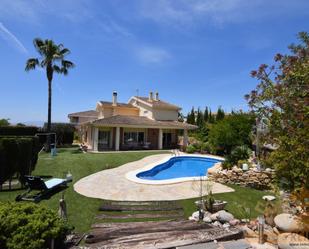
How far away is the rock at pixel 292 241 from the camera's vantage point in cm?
608

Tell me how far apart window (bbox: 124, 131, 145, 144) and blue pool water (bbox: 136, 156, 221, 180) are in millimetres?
9161

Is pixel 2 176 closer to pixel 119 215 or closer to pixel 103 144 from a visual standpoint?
pixel 119 215

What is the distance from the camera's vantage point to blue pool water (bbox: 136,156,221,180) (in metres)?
19.0

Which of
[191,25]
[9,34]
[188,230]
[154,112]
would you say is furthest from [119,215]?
[154,112]

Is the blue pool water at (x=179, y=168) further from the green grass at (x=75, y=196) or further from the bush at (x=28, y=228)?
the bush at (x=28, y=228)

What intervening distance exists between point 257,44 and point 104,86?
27065 mm

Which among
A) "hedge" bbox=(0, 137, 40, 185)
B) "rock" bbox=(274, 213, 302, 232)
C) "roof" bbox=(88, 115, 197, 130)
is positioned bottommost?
"rock" bbox=(274, 213, 302, 232)

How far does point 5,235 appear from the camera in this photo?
5.57m

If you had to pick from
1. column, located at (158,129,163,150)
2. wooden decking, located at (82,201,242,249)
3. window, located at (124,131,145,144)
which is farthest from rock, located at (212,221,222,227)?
column, located at (158,129,163,150)

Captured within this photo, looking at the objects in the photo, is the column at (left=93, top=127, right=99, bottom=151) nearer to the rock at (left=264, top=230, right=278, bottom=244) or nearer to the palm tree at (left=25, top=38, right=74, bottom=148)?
the palm tree at (left=25, top=38, right=74, bottom=148)

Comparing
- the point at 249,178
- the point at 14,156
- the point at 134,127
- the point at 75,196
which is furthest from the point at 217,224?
the point at 134,127

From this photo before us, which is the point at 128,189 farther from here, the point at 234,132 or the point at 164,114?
the point at 164,114

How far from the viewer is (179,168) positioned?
76.3 feet

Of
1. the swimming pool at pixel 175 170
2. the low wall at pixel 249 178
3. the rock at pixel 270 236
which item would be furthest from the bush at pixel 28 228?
the low wall at pixel 249 178
